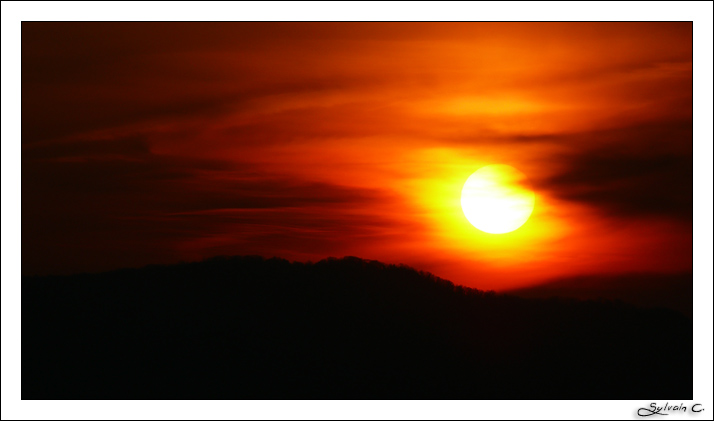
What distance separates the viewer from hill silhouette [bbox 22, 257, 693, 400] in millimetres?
5078

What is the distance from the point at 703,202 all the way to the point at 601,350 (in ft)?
4.96

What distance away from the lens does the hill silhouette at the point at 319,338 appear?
16.7 feet

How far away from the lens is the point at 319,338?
5.34m

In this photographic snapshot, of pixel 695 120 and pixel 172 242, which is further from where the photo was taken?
pixel 172 242

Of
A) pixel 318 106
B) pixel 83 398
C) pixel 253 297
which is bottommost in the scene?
pixel 83 398

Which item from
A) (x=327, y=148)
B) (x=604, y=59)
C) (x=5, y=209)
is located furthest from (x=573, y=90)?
(x=5, y=209)

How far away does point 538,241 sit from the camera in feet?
17.1

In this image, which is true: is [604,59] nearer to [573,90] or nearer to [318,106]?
[573,90]
